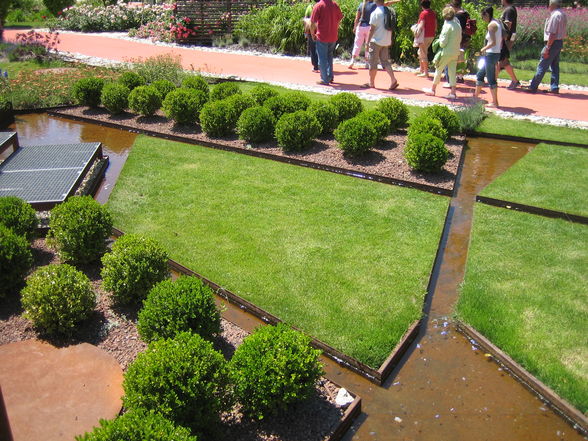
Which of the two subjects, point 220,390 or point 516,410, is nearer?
point 220,390

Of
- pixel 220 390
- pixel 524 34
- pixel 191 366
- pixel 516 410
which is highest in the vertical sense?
pixel 524 34

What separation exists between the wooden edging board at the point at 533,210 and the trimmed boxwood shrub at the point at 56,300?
572cm

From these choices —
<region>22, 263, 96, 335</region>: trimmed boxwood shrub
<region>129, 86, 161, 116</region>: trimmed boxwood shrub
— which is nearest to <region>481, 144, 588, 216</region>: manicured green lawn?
<region>22, 263, 96, 335</region>: trimmed boxwood shrub

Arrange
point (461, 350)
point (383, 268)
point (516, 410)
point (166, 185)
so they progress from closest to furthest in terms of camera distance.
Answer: point (516, 410), point (461, 350), point (383, 268), point (166, 185)

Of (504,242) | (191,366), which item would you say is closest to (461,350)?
(504,242)

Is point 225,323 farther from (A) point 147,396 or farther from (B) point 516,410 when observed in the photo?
(B) point 516,410

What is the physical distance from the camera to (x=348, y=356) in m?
5.02

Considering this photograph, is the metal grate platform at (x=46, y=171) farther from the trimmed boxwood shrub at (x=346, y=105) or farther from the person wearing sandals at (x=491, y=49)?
the person wearing sandals at (x=491, y=49)

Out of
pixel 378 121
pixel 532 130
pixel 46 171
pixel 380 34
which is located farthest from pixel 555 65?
pixel 46 171

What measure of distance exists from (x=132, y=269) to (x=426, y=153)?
5.01 metres

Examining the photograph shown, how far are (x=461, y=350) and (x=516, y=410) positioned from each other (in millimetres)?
823

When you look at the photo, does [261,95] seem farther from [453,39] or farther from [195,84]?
[453,39]

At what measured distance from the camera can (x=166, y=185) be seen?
28.5ft

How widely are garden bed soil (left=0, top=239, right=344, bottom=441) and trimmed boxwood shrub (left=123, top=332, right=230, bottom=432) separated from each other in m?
0.36
